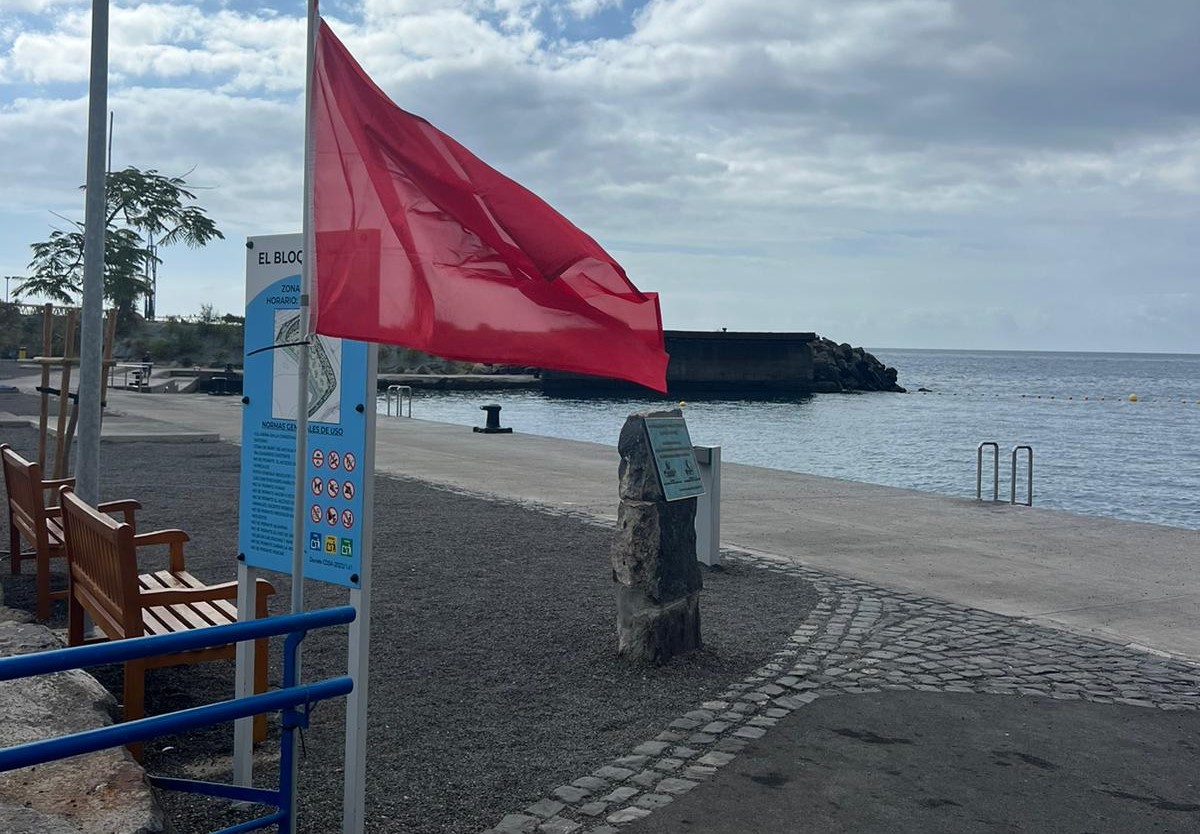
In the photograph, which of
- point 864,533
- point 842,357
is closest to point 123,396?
point 864,533

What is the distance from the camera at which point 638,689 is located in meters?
6.59

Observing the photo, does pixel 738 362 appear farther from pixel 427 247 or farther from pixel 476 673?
pixel 427 247

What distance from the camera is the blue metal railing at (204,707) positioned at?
3008mm

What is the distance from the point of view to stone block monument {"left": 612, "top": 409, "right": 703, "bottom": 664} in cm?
700

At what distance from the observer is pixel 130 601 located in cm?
520

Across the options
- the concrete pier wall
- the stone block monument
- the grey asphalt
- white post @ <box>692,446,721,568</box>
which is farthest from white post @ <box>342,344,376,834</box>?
the concrete pier wall

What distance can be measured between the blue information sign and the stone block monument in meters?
2.63

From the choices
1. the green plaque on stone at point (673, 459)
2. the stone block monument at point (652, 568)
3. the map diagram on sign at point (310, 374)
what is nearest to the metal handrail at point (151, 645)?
the map diagram on sign at point (310, 374)

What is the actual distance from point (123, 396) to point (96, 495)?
36.7 meters

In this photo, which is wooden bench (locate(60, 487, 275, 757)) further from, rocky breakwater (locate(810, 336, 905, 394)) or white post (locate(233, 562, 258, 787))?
rocky breakwater (locate(810, 336, 905, 394))

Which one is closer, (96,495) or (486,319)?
(486,319)

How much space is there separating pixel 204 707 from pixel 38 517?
17.5 ft

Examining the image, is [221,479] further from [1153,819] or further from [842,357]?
[842,357]

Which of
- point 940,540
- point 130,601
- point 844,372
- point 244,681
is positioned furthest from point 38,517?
point 844,372
